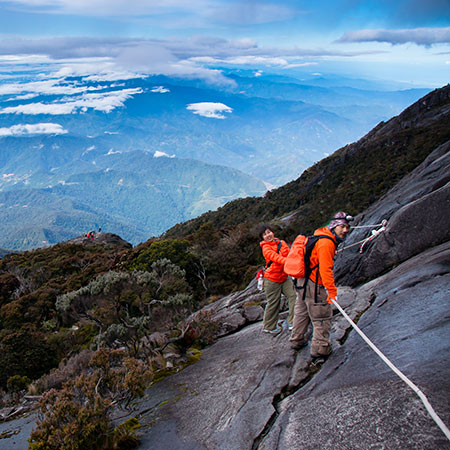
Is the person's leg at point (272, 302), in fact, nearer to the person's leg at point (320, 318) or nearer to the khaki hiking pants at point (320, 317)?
the khaki hiking pants at point (320, 317)

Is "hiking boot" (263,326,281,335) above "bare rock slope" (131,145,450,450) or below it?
below

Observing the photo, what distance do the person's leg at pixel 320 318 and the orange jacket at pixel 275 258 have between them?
1022 millimetres

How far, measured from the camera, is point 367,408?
4301 mm

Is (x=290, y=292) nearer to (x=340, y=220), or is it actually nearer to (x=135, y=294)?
(x=340, y=220)

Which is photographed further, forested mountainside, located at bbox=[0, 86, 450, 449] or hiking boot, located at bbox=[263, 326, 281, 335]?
hiking boot, located at bbox=[263, 326, 281, 335]

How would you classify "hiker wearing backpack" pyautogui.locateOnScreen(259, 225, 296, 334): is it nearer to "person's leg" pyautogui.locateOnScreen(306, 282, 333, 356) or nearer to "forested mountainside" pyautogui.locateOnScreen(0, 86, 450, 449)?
"person's leg" pyautogui.locateOnScreen(306, 282, 333, 356)

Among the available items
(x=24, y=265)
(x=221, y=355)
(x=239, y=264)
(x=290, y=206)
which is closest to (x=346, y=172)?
(x=290, y=206)

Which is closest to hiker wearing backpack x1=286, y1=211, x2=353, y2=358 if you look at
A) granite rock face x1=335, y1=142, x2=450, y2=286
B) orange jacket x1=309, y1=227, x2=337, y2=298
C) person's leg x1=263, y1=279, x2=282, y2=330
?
orange jacket x1=309, y1=227, x2=337, y2=298

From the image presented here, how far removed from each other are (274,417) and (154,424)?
227cm

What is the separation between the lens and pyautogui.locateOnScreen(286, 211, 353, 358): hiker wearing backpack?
5.79m

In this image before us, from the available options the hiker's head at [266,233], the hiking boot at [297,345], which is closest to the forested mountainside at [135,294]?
the hiking boot at [297,345]

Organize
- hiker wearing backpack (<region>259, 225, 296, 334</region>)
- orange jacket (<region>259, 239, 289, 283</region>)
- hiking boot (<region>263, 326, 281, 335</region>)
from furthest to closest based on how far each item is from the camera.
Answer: hiking boot (<region>263, 326, 281, 335</region>) → hiker wearing backpack (<region>259, 225, 296, 334</region>) → orange jacket (<region>259, 239, 289, 283</region>)

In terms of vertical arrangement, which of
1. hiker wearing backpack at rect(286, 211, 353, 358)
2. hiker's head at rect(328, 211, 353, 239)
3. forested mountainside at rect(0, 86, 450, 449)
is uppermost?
hiker's head at rect(328, 211, 353, 239)

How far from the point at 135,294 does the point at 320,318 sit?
10051 mm
